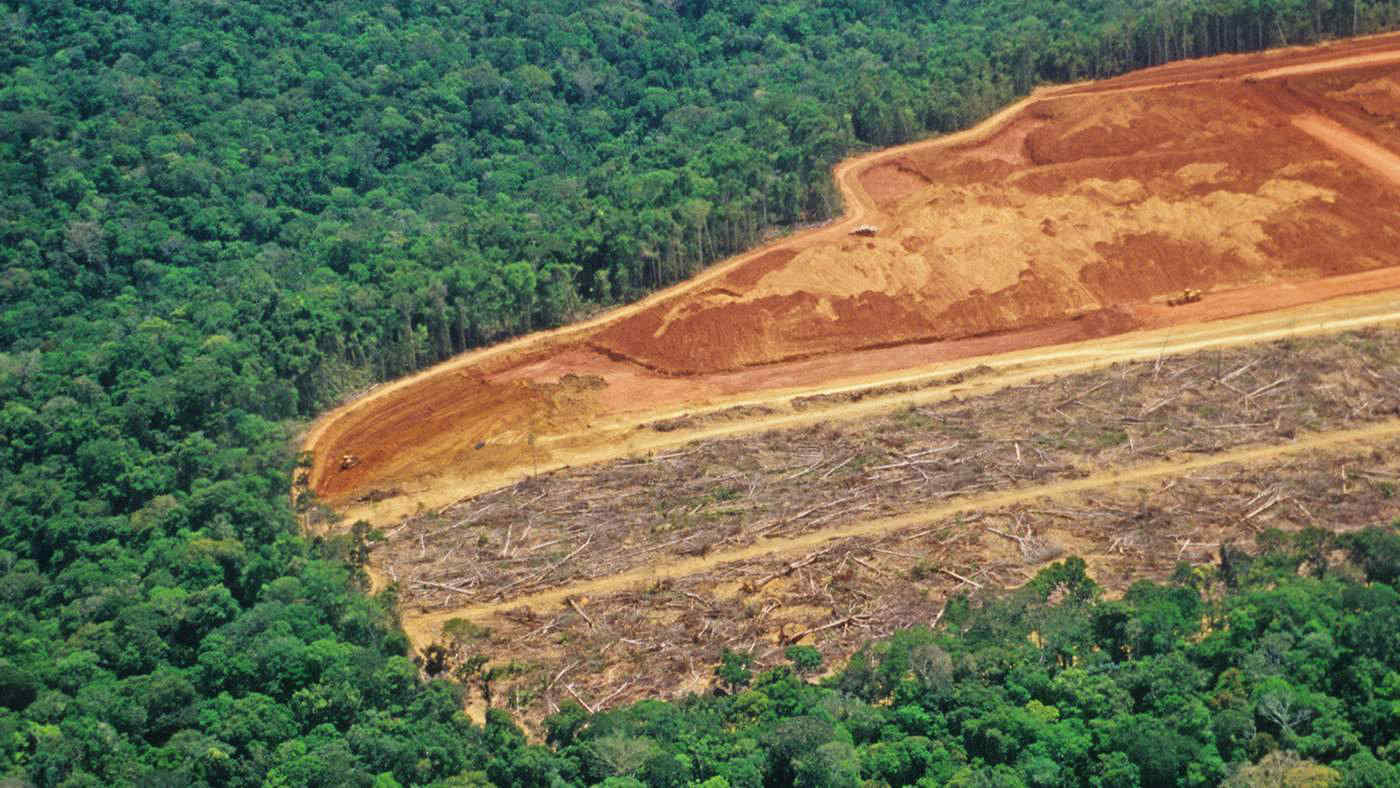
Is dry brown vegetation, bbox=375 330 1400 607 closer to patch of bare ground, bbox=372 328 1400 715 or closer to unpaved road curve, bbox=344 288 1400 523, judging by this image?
patch of bare ground, bbox=372 328 1400 715

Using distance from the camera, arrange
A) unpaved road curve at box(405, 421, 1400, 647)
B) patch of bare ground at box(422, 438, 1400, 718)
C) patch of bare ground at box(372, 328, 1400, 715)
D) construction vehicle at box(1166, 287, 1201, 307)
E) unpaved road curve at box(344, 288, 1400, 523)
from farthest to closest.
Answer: construction vehicle at box(1166, 287, 1201, 307)
unpaved road curve at box(344, 288, 1400, 523)
unpaved road curve at box(405, 421, 1400, 647)
patch of bare ground at box(372, 328, 1400, 715)
patch of bare ground at box(422, 438, 1400, 718)

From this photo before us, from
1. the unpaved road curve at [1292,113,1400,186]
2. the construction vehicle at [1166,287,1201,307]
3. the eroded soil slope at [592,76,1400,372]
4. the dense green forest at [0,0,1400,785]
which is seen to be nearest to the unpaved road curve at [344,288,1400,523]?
the construction vehicle at [1166,287,1201,307]

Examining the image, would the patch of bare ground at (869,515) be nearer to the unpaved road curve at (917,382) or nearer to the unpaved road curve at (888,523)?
the unpaved road curve at (888,523)

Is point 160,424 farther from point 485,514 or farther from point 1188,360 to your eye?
point 1188,360

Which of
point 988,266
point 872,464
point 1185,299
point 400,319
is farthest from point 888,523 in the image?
point 400,319

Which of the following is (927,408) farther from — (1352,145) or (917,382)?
→ (1352,145)

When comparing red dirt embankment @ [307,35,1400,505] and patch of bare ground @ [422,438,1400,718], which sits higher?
red dirt embankment @ [307,35,1400,505]

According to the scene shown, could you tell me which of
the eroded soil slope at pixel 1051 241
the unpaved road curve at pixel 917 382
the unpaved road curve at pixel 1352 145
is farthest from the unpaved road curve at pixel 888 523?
the unpaved road curve at pixel 1352 145

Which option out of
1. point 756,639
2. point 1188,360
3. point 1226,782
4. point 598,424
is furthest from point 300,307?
point 1226,782
